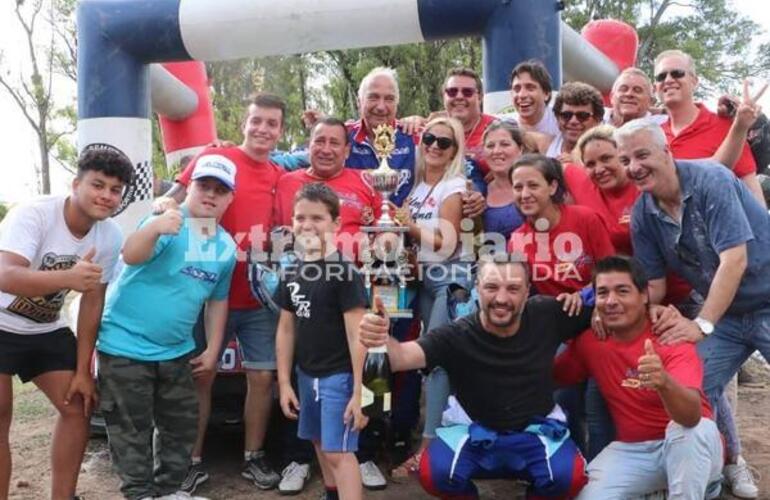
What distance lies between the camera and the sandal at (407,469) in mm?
3752

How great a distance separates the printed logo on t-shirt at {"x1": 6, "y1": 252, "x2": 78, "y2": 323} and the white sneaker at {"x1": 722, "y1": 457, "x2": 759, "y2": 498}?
3.26 metres

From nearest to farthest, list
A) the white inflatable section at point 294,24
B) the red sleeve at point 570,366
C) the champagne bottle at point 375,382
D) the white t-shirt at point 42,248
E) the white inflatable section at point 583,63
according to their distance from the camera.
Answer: the champagne bottle at point 375,382 → the white t-shirt at point 42,248 → the red sleeve at point 570,366 → the white inflatable section at point 294,24 → the white inflatable section at point 583,63

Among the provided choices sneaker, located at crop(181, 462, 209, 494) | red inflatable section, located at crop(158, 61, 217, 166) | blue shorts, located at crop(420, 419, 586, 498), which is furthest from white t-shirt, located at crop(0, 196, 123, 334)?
red inflatable section, located at crop(158, 61, 217, 166)

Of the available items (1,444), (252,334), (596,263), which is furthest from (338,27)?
(1,444)

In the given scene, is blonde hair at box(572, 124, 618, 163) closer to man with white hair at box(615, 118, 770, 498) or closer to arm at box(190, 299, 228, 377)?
man with white hair at box(615, 118, 770, 498)

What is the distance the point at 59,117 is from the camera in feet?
76.8

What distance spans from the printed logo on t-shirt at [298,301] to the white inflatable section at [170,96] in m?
5.10

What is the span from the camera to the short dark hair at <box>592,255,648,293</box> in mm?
3110

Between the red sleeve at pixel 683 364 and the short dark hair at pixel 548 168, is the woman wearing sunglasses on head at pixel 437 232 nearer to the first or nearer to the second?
the short dark hair at pixel 548 168

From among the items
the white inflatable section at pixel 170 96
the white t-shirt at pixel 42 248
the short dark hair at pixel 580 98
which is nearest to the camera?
the white t-shirt at pixel 42 248

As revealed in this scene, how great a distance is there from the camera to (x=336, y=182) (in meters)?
3.90

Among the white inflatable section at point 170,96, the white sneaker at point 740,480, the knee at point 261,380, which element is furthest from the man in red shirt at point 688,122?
the white inflatable section at point 170,96

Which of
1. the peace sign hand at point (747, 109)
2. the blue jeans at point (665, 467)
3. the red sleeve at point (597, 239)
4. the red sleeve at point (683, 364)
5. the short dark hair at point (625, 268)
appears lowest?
the blue jeans at point (665, 467)

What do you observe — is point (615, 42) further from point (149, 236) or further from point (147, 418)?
point (147, 418)
